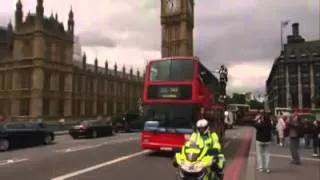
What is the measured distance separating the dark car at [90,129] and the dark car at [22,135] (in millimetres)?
6137

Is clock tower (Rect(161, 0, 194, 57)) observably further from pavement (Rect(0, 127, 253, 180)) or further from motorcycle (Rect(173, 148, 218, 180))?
motorcycle (Rect(173, 148, 218, 180))

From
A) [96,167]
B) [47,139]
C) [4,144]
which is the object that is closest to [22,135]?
[4,144]

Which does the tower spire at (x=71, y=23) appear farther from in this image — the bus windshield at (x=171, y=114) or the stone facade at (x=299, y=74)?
the bus windshield at (x=171, y=114)

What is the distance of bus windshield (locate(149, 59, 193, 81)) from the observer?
18889 mm

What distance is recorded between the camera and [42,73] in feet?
249

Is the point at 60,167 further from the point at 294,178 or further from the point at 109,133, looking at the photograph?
the point at 109,133

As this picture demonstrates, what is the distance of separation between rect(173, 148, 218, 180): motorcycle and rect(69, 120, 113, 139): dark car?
27.8 m

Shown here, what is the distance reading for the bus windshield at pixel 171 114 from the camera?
18.7m

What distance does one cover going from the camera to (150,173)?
13.9m

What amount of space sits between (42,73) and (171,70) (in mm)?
60029

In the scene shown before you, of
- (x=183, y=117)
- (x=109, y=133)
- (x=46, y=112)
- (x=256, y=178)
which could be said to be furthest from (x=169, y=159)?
(x=46, y=112)

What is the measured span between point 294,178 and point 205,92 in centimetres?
808

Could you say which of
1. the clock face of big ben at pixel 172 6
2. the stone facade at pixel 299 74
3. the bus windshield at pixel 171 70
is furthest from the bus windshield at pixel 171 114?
the stone facade at pixel 299 74

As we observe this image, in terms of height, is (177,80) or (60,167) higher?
(177,80)
